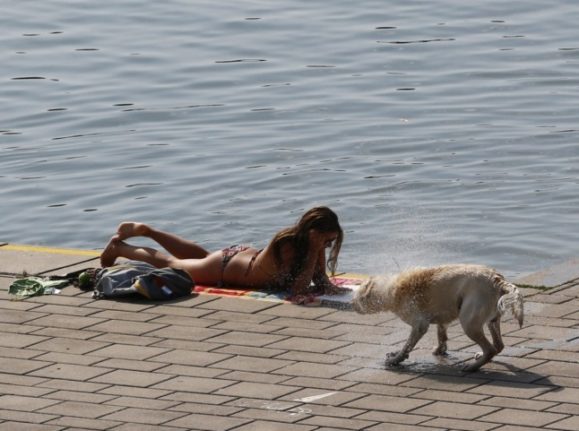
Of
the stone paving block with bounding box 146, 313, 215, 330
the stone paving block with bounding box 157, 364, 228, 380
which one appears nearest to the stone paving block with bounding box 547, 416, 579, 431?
the stone paving block with bounding box 157, 364, 228, 380

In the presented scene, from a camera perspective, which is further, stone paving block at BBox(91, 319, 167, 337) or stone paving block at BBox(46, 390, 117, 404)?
stone paving block at BBox(91, 319, 167, 337)

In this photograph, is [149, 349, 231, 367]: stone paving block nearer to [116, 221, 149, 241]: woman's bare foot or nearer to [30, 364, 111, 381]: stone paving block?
[30, 364, 111, 381]: stone paving block

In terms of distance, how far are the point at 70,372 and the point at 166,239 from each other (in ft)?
10.1

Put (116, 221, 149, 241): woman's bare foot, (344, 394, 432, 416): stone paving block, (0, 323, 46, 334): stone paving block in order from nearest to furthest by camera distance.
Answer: (344, 394, 432, 416): stone paving block, (0, 323, 46, 334): stone paving block, (116, 221, 149, 241): woman's bare foot

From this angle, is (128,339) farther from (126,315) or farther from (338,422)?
(338,422)

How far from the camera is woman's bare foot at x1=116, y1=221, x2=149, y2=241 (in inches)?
498

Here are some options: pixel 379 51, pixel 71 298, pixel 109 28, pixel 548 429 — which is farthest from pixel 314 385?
pixel 109 28

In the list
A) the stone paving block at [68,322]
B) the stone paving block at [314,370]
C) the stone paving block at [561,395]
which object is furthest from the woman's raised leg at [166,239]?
the stone paving block at [561,395]

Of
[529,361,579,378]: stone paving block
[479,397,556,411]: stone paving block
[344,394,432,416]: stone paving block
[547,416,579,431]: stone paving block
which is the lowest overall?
[547,416,579,431]: stone paving block

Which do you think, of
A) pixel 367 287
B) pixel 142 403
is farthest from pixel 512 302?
pixel 142 403

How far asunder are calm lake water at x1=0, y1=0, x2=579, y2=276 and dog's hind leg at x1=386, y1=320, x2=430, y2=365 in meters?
4.01

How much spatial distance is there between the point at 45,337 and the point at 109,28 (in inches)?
615

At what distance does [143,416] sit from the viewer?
9.02 metres

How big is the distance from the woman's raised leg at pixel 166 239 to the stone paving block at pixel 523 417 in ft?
14.2
